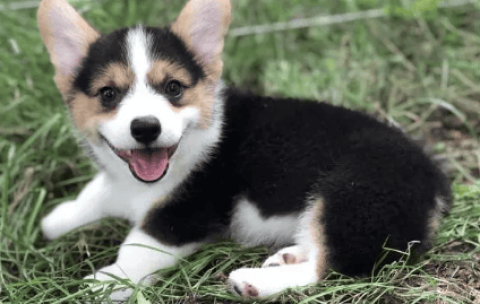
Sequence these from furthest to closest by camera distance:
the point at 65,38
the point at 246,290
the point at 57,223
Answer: the point at 57,223 → the point at 65,38 → the point at 246,290

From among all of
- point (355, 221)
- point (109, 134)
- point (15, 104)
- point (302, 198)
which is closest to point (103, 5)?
point (15, 104)

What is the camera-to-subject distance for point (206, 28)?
3494 millimetres

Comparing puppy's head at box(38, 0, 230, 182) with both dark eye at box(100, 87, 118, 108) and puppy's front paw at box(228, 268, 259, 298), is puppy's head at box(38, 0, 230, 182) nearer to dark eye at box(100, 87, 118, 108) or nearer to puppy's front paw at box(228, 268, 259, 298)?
dark eye at box(100, 87, 118, 108)

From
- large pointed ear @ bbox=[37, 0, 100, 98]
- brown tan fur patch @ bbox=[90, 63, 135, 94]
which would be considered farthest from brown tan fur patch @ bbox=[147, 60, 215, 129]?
large pointed ear @ bbox=[37, 0, 100, 98]

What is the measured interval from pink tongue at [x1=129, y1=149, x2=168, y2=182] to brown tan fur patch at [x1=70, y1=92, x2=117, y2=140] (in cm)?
25

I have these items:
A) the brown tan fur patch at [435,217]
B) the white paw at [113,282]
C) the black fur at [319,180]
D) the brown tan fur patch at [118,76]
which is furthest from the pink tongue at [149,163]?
the brown tan fur patch at [435,217]

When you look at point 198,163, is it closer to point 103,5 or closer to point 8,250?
point 8,250

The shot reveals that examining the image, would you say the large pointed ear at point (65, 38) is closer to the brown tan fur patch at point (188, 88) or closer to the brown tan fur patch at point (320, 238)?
the brown tan fur patch at point (188, 88)

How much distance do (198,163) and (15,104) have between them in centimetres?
206

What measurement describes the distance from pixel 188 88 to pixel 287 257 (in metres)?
1.13

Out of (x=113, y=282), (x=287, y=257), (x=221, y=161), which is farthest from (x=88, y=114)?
(x=287, y=257)

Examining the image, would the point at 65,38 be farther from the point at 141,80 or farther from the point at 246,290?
the point at 246,290

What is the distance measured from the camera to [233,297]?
315 cm

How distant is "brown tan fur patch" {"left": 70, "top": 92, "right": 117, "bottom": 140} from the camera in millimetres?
3221
